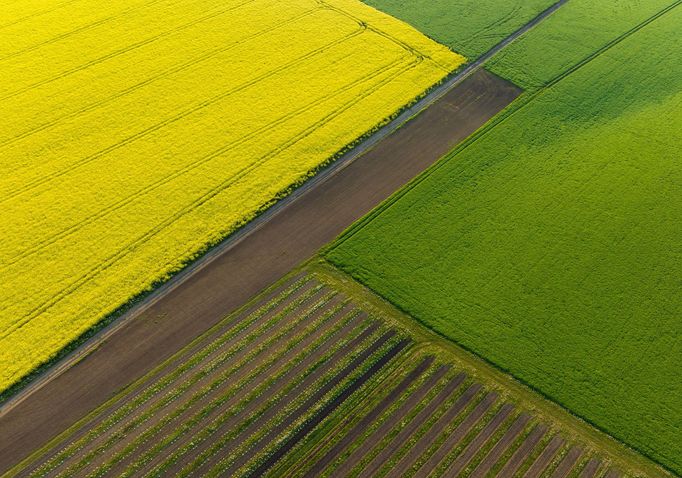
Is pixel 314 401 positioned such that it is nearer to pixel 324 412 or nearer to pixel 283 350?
pixel 324 412

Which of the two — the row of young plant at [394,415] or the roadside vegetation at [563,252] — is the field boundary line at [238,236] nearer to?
the roadside vegetation at [563,252]

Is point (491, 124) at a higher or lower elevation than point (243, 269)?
lower

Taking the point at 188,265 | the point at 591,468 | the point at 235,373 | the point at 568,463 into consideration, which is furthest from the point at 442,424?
the point at 188,265

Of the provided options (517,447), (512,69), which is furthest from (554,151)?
(517,447)

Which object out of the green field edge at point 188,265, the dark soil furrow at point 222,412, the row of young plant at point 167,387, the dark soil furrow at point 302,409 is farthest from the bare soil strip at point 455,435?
the green field edge at point 188,265

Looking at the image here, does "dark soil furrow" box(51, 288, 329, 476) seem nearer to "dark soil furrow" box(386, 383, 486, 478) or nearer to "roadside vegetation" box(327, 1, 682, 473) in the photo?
"roadside vegetation" box(327, 1, 682, 473)

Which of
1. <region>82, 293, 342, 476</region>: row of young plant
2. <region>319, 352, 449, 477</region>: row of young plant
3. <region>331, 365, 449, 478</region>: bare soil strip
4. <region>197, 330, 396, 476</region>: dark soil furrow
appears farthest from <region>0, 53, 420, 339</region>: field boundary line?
<region>331, 365, 449, 478</region>: bare soil strip

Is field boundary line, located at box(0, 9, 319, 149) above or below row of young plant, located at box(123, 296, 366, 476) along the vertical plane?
above
